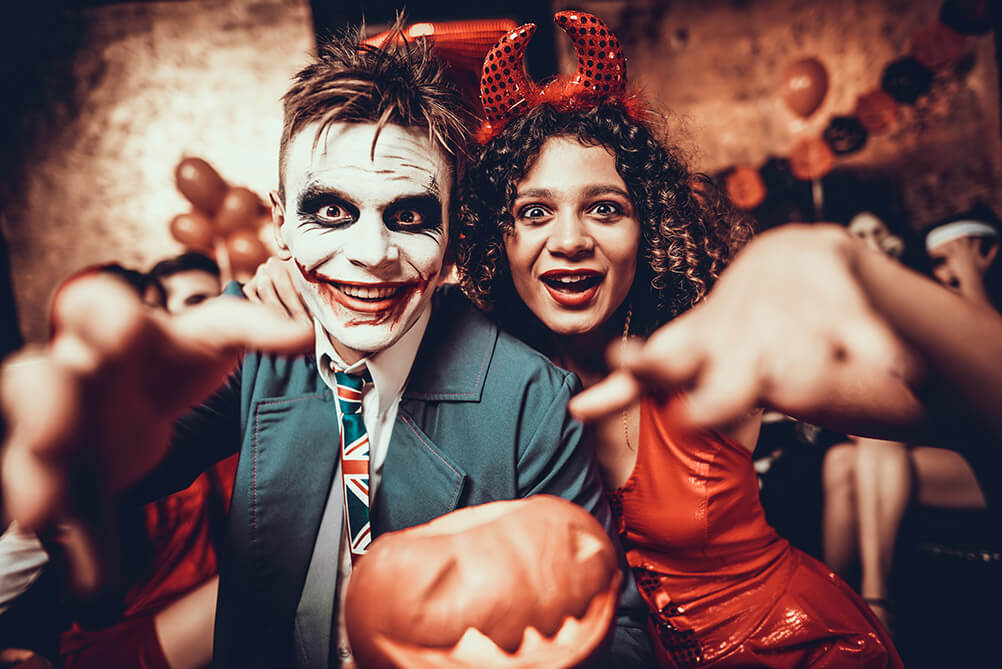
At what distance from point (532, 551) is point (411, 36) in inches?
34.3

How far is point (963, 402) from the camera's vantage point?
551 millimetres

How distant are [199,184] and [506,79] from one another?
1.92 metres

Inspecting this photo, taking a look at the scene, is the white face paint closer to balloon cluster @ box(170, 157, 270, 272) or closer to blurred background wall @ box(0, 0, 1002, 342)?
balloon cluster @ box(170, 157, 270, 272)

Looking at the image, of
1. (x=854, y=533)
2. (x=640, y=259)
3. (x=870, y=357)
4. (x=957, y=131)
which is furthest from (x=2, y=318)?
(x=957, y=131)

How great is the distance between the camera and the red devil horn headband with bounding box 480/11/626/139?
101 cm

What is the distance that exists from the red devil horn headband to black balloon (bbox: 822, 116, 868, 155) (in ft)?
8.18

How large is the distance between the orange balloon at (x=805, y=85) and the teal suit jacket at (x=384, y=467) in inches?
107

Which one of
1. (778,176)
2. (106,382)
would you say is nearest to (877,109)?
(778,176)

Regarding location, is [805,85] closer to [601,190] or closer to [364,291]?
[601,190]

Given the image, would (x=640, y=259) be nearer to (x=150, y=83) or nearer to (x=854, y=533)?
(x=854, y=533)

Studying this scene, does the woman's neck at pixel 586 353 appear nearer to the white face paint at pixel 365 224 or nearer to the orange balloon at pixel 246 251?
the white face paint at pixel 365 224

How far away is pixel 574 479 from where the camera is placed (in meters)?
0.93

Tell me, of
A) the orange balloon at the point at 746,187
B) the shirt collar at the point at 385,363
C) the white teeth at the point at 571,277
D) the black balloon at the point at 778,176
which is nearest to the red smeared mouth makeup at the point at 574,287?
the white teeth at the point at 571,277

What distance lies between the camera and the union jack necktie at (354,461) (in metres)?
0.89
